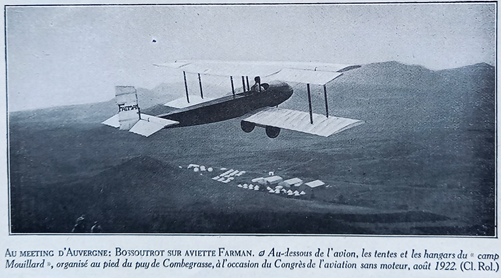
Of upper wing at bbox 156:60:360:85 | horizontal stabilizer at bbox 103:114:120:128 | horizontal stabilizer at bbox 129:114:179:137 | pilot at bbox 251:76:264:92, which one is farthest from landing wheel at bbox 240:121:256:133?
horizontal stabilizer at bbox 103:114:120:128

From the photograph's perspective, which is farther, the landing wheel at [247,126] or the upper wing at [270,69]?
the landing wheel at [247,126]

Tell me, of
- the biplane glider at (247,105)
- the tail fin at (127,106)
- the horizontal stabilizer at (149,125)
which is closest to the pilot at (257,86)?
the biplane glider at (247,105)

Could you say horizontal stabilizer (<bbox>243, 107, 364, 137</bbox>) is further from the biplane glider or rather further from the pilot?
the pilot

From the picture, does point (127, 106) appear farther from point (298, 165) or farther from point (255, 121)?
point (298, 165)

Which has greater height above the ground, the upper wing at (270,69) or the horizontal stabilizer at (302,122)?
the upper wing at (270,69)

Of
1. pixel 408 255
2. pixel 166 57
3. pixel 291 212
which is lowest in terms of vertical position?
pixel 408 255

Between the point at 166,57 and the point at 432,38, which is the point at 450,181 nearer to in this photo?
the point at 432,38

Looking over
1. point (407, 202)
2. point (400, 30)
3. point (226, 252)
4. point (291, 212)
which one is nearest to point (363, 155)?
point (407, 202)

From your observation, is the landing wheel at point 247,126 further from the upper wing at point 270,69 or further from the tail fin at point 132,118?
the tail fin at point 132,118
